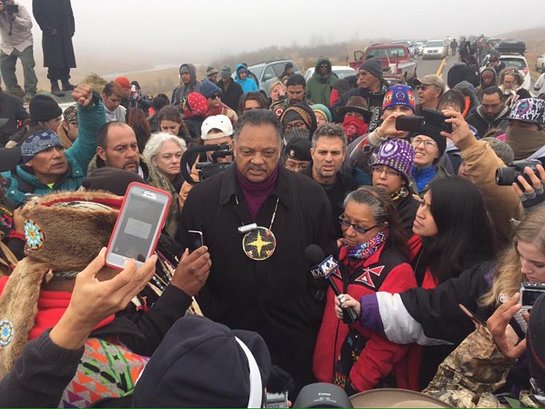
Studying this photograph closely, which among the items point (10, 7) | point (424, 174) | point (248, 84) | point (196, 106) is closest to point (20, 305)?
point (424, 174)

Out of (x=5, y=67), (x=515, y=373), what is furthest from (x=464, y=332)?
(x=5, y=67)

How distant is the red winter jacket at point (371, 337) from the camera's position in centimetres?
233

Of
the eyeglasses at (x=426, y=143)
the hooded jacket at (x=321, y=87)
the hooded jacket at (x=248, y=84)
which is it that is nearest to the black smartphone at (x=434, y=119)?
the eyeglasses at (x=426, y=143)

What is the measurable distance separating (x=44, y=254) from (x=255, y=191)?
4.58 ft

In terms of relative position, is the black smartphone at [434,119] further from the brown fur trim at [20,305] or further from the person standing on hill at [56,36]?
the person standing on hill at [56,36]

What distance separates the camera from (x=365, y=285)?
7.96ft

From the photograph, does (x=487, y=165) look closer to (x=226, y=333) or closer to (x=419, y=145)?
(x=419, y=145)

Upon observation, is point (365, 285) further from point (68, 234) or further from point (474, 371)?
point (68, 234)

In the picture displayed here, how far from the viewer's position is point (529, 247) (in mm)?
1865

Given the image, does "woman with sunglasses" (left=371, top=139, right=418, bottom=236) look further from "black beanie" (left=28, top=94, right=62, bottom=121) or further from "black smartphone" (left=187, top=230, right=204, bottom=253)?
"black beanie" (left=28, top=94, right=62, bottom=121)

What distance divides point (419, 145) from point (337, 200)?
72 centimetres

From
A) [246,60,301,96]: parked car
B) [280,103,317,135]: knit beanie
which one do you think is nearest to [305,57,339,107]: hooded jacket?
[280,103,317,135]: knit beanie

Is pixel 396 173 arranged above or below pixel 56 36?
below

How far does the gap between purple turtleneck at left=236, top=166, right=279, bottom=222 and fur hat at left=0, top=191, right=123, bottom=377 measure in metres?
1.20
